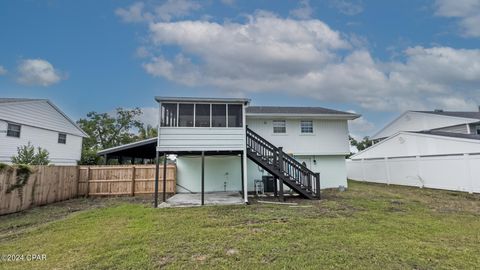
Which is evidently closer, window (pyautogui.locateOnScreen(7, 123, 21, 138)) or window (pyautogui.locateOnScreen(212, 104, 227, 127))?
window (pyautogui.locateOnScreen(212, 104, 227, 127))

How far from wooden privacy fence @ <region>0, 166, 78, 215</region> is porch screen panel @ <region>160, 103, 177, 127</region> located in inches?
209

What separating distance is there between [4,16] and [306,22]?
15689 mm

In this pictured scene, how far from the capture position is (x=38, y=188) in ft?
31.2

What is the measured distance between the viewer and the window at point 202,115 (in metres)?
9.79

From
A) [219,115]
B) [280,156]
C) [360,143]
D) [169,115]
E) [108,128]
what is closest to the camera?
[169,115]

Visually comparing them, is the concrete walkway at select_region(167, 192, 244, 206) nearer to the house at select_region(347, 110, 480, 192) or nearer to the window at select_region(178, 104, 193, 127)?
the window at select_region(178, 104, 193, 127)

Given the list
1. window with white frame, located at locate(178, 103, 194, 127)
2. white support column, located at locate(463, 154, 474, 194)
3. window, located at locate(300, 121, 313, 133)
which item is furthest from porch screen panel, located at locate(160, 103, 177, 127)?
white support column, located at locate(463, 154, 474, 194)

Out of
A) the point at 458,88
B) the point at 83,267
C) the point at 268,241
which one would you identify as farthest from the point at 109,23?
the point at 458,88

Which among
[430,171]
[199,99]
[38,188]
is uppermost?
[199,99]

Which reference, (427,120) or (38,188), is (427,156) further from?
(38,188)

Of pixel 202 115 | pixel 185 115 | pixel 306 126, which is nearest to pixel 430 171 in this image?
pixel 306 126

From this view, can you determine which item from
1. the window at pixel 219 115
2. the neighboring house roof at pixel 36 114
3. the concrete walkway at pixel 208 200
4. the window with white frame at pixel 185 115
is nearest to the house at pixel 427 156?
the concrete walkway at pixel 208 200

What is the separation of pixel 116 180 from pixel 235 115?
751 cm

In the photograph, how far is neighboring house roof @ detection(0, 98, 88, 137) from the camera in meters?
13.4
